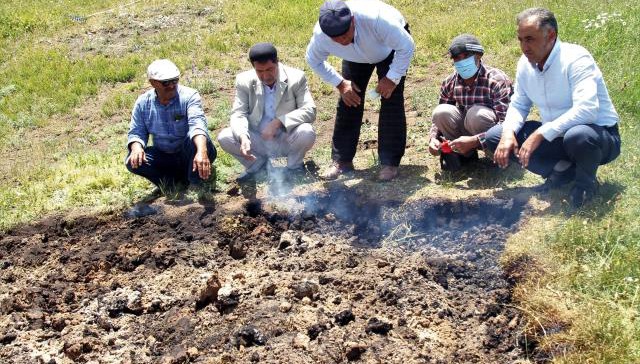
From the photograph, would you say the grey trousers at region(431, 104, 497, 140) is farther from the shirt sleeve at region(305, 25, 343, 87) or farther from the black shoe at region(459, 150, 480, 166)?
the shirt sleeve at region(305, 25, 343, 87)

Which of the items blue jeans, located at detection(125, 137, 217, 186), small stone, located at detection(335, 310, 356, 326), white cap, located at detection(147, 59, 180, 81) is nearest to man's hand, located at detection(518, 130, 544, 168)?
small stone, located at detection(335, 310, 356, 326)

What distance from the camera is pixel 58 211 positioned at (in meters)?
6.44

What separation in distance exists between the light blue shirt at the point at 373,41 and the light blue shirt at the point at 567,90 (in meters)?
0.96

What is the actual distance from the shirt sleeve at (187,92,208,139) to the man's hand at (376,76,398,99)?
161cm

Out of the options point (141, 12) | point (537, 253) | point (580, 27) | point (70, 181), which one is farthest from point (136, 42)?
point (537, 253)

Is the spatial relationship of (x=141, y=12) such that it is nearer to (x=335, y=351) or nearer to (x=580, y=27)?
(x=580, y=27)

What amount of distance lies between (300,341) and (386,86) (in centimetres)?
235

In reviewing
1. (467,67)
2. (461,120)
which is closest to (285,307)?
(461,120)

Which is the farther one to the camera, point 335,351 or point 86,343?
point 86,343

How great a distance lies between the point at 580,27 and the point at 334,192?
16.1ft

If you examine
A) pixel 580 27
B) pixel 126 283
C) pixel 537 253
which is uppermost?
pixel 580 27

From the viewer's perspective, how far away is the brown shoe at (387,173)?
5.96 meters

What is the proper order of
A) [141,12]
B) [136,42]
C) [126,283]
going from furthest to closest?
1. [141,12]
2. [136,42]
3. [126,283]

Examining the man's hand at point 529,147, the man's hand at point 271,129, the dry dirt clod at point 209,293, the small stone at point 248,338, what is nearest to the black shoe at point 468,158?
the man's hand at point 529,147
